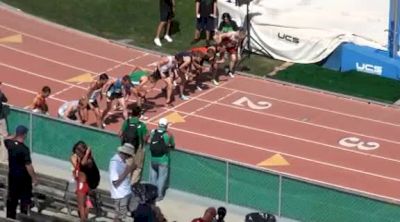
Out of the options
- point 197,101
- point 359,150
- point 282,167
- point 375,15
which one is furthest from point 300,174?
point 375,15

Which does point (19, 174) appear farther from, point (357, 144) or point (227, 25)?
point (227, 25)

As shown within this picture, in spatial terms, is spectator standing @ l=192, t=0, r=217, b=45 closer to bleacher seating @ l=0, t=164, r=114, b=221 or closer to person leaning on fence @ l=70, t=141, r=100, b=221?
bleacher seating @ l=0, t=164, r=114, b=221

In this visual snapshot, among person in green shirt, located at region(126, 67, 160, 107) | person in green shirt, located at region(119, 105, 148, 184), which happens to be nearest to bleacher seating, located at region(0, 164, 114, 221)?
person in green shirt, located at region(119, 105, 148, 184)

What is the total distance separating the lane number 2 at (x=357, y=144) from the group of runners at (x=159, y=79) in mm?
3458

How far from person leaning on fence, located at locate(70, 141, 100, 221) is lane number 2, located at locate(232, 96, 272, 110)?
827cm

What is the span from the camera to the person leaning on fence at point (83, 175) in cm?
1628

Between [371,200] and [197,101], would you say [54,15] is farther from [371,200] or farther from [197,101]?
[371,200]

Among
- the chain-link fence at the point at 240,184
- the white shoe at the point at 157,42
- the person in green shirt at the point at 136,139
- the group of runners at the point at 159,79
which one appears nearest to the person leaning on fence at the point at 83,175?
the person in green shirt at the point at 136,139

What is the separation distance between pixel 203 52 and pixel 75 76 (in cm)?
300

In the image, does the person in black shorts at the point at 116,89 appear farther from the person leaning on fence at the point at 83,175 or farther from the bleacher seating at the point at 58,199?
the person leaning on fence at the point at 83,175

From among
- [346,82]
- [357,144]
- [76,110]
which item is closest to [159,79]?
[76,110]

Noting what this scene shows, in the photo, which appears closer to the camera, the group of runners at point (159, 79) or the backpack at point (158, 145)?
the backpack at point (158, 145)

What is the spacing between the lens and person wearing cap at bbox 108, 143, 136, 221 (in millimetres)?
16281

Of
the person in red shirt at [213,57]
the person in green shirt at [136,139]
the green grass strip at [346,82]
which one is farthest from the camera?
the green grass strip at [346,82]
